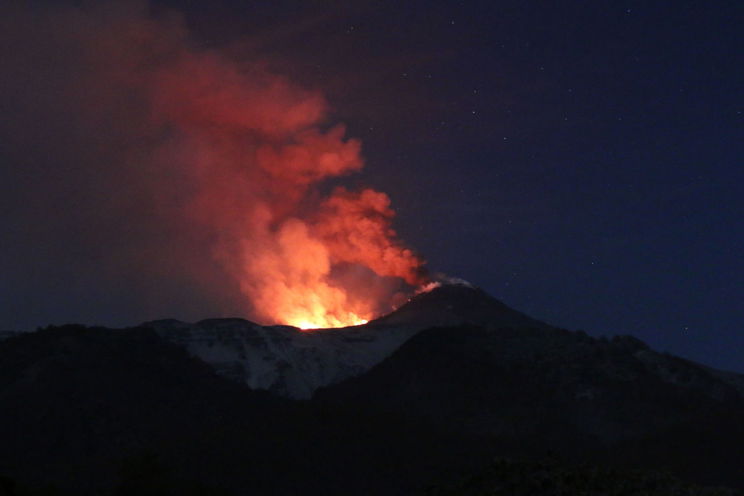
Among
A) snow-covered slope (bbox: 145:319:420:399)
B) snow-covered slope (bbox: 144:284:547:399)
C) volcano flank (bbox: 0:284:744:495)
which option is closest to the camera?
volcano flank (bbox: 0:284:744:495)

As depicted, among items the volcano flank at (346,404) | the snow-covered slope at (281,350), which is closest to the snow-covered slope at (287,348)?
the snow-covered slope at (281,350)

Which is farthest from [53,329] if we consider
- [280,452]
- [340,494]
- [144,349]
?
[340,494]

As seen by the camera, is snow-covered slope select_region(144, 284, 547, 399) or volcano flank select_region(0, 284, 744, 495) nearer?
volcano flank select_region(0, 284, 744, 495)

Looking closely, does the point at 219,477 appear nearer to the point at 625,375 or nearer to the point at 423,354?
the point at 423,354

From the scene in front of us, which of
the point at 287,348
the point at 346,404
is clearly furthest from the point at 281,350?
the point at 346,404

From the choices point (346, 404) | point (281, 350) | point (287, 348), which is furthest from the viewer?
point (287, 348)

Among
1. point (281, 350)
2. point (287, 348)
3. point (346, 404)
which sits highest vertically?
point (287, 348)

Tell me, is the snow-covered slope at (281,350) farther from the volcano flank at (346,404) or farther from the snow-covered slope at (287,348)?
the volcano flank at (346,404)

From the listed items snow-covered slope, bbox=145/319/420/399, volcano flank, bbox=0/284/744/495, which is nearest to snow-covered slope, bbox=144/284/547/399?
snow-covered slope, bbox=145/319/420/399

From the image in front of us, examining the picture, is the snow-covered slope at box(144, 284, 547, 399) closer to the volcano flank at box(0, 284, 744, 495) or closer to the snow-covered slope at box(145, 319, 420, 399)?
the snow-covered slope at box(145, 319, 420, 399)

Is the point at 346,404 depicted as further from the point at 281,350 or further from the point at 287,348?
the point at 287,348

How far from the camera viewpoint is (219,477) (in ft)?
313

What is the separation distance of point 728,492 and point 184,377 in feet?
356

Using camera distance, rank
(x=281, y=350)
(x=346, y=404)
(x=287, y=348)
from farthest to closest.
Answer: (x=287, y=348), (x=281, y=350), (x=346, y=404)
